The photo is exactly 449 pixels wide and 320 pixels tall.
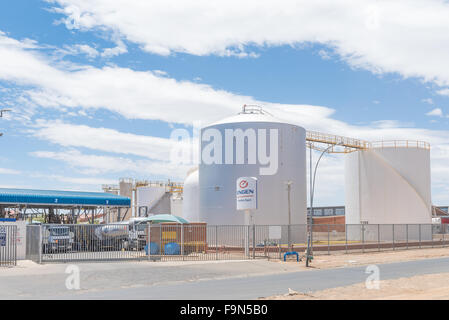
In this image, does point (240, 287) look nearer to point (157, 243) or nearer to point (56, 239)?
point (157, 243)

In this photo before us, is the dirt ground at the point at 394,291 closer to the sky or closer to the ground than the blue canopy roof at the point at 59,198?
closer to the ground

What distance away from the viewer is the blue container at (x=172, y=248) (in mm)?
31828

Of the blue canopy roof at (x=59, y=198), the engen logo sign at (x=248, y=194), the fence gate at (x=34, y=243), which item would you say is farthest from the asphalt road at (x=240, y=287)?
the blue canopy roof at (x=59, y=198)

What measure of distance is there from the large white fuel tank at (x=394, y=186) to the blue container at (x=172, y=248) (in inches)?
1118

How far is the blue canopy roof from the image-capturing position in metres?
42.3

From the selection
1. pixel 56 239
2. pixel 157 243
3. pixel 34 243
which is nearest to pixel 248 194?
pixel 157 243

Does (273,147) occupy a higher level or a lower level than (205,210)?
higher

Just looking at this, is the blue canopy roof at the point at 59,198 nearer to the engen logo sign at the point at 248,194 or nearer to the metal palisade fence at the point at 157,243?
the metal palisade fence at the point at 157,243

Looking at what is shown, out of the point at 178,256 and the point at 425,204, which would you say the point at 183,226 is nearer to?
the point at 178,256

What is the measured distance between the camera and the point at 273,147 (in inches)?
1661

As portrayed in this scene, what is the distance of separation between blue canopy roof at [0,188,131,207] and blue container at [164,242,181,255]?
16732 millimetres

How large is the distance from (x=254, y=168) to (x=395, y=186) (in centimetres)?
1926

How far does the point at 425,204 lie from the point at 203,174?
2514 cm
